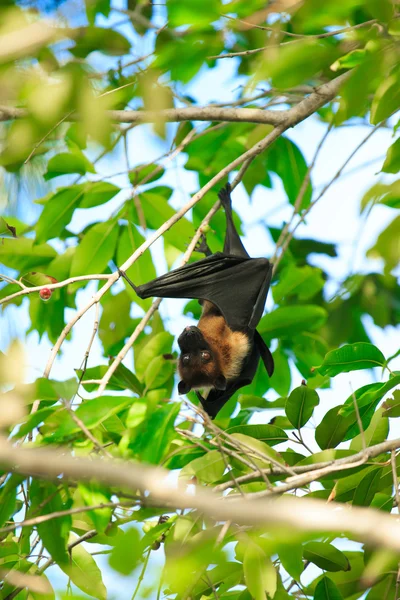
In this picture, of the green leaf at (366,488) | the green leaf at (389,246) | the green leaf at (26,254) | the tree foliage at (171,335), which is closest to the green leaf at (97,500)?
the tree foliage at (171,335)

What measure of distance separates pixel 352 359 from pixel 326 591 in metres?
1.38

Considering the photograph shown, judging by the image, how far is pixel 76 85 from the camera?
211 cm

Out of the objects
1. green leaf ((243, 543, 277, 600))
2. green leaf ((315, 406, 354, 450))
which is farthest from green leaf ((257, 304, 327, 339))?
green leaf ((243, 543, 277, 600))

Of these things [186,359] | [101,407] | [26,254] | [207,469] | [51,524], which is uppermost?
[101,407]

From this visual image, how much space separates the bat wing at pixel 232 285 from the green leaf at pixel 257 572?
9.83 feet

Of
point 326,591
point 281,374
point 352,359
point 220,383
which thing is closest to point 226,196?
point 220,383

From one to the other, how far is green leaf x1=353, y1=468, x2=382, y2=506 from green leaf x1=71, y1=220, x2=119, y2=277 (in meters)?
3.04

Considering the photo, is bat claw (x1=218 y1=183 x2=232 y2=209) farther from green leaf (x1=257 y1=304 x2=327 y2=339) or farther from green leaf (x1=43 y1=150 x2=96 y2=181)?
green leaf (x1=43 y1=150 x2=96 y2=181)

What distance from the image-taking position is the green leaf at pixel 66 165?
236 inches

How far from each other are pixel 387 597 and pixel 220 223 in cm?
397

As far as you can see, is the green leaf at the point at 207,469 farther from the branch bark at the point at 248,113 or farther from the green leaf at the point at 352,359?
the branch bark at the point at 248,113

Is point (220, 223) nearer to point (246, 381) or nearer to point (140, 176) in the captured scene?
point (140, 176)

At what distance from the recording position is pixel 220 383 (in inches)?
249

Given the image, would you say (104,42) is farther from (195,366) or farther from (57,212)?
(195,366)
